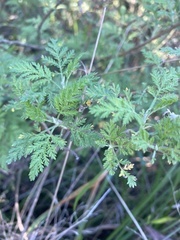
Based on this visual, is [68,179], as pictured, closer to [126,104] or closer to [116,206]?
[116,206]

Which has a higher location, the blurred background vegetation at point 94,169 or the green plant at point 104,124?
the green plant at point 104,124

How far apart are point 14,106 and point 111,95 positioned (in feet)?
0.86

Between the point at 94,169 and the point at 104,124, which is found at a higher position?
the point at 104,124

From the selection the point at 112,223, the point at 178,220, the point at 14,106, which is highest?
the point at 14,106

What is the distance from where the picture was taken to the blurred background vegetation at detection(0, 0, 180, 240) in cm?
166

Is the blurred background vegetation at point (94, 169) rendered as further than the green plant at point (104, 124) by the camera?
Yes

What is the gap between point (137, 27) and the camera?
1.81 m

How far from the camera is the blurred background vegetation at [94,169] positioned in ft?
5.44

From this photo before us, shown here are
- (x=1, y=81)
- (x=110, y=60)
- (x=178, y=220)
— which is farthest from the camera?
(x=110, y=60)

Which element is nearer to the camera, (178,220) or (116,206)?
(178,220)

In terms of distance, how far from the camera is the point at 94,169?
203cm

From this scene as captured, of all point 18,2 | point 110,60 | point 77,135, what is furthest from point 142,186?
point 18,2

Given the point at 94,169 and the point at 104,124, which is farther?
the point at 94,169

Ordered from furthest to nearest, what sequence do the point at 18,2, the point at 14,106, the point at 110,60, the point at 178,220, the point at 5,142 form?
the point at 18,2
the point at 110,60
the point at 178,220
the point at 5,142
the point at 14,106
